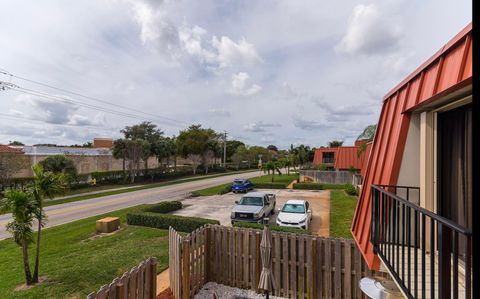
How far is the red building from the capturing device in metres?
2.89

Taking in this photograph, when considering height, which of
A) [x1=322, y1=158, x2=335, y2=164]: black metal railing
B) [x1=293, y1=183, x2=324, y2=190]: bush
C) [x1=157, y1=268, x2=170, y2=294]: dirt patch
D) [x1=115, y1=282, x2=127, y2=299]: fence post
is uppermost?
[x1=322, y1=158, x2=335, y2=164]: black metal railing

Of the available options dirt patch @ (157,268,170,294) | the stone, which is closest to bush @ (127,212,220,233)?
the stone

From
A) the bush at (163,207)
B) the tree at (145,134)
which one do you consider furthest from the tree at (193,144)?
the bush at (163,207)

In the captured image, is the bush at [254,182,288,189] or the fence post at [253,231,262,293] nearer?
the fence post at [253,231,262,293]

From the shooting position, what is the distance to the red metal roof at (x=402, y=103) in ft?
9.51

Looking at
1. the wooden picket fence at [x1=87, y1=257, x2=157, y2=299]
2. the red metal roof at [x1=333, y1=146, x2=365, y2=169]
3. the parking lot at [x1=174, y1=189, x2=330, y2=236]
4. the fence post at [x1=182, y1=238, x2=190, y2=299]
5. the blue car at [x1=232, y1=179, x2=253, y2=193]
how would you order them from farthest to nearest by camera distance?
the red metal roof at [x1=333, y1=146, x2=365, y2=169] → the blue car at [x1=232, y1=179, x2=253, y2=193] → the parking lot at [x1=174, y1=189, x2=330, y2=236] → the fence post at [x1=182, y1=238, x2=190, y2=299] → the wooden picket fence at [x1=87, y1=257, x2=157, y2=299]

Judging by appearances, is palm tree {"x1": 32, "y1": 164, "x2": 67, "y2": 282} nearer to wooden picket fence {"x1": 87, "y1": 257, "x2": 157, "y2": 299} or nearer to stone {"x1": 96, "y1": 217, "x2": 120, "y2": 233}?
wooden picket fence {"x1": 87, "y1": 257, "x2": 157, "y2": 299}

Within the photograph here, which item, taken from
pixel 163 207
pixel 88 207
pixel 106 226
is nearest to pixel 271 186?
pixel 163 207

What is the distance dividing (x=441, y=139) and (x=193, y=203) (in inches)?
773

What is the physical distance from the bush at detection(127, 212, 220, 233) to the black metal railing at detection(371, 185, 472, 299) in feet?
31.6

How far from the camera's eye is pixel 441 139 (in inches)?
152

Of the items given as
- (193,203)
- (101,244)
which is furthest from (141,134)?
(101,244)

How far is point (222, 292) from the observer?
296 inches
